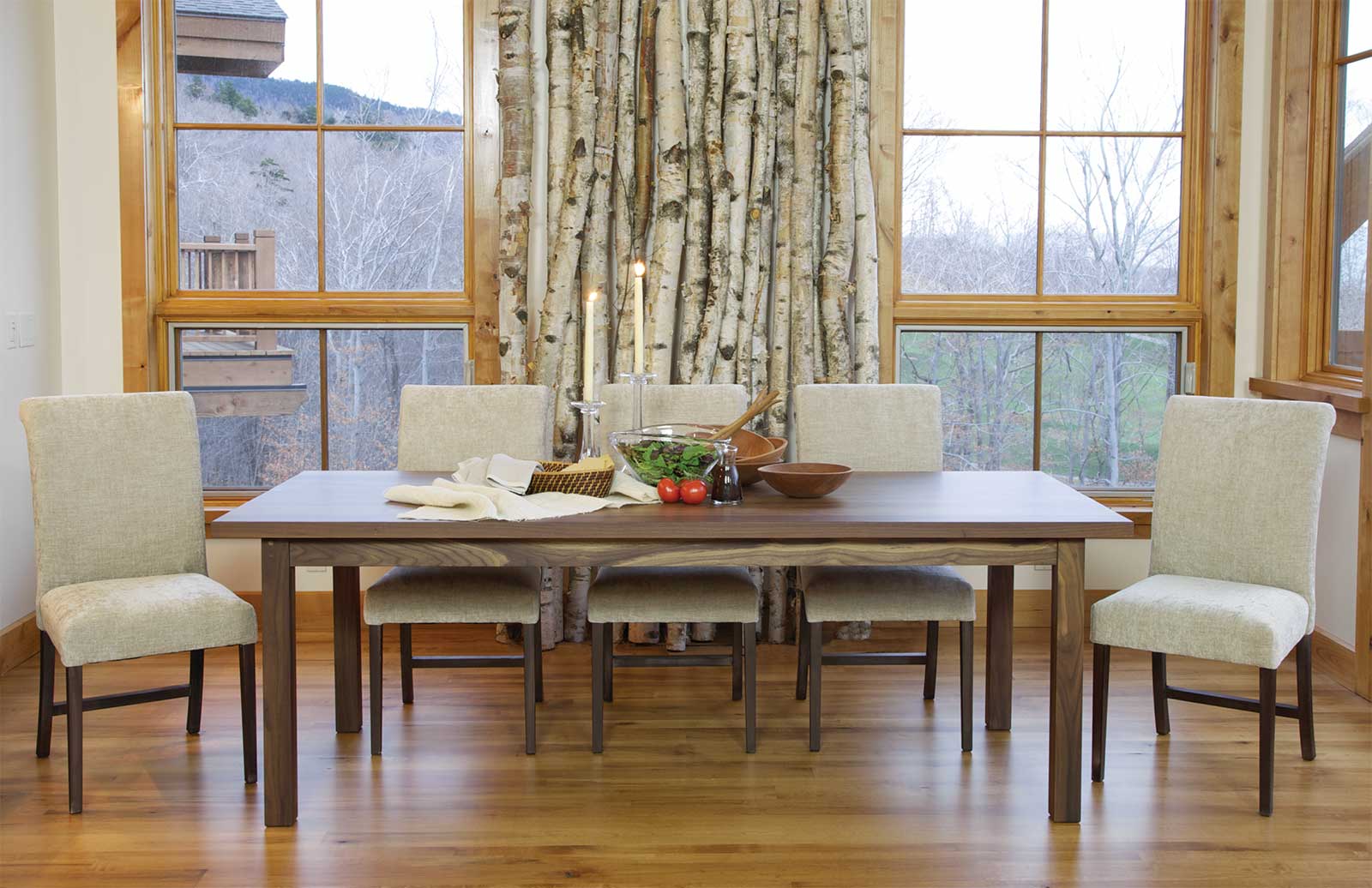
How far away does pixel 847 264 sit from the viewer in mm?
4387

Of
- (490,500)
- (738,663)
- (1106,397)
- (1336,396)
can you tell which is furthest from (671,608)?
(1336,396)

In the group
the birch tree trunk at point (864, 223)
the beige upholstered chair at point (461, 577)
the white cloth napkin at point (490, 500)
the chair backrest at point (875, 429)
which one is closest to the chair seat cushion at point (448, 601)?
the beige upholstered chair at point (461, 577)

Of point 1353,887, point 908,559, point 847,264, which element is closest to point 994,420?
point 847,264

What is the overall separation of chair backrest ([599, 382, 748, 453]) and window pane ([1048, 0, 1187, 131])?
1.65m

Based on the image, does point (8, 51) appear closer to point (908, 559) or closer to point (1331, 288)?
point (908, 559)

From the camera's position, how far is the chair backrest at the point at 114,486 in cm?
321

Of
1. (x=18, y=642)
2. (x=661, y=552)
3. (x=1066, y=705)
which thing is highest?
(x=661, y=552)

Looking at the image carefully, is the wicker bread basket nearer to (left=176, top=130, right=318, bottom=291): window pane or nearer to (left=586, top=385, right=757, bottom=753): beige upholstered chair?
(left=586, top=385, right=757, bottom=753): beige upholstered chair

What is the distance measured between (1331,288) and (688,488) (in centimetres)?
254

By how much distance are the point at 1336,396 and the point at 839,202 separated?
1.64 m

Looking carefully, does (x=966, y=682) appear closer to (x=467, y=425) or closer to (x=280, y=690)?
(x=467, y=425)

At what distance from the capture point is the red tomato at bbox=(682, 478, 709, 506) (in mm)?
3041

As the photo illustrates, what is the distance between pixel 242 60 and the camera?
14.6 feet

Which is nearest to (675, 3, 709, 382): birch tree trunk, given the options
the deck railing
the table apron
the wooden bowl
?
the wooden bowl
